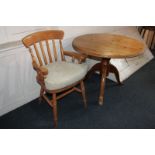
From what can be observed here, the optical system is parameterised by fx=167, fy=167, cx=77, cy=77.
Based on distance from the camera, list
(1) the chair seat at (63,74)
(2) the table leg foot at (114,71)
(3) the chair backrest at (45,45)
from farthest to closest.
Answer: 1. (2) the table leg foot at (114,71)
2. (3) the chair backrest at (45,45)
3. (1) the chair seat at (63,74)

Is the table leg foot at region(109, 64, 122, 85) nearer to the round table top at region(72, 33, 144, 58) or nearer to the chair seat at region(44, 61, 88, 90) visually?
the round table top at region(72, 33, 144, 58)

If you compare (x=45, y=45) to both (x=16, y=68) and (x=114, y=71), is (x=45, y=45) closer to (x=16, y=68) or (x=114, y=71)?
(x=16, y=68)

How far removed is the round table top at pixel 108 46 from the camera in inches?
68.7

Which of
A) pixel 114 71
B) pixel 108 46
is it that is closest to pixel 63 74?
pixel 108 46

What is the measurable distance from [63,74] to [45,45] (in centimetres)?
53

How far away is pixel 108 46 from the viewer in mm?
1934

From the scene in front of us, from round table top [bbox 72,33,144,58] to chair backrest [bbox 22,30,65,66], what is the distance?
0.23 m

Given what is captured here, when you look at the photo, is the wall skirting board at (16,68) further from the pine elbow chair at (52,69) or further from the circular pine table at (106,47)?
the circular pine table at (106,47)

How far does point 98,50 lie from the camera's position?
1.82m

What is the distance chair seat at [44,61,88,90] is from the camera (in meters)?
1.60

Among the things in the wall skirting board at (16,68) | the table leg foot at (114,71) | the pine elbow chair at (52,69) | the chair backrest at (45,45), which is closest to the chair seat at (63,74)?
the pine elbow chair at (52,69)

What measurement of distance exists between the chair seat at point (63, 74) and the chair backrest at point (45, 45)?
164mm
